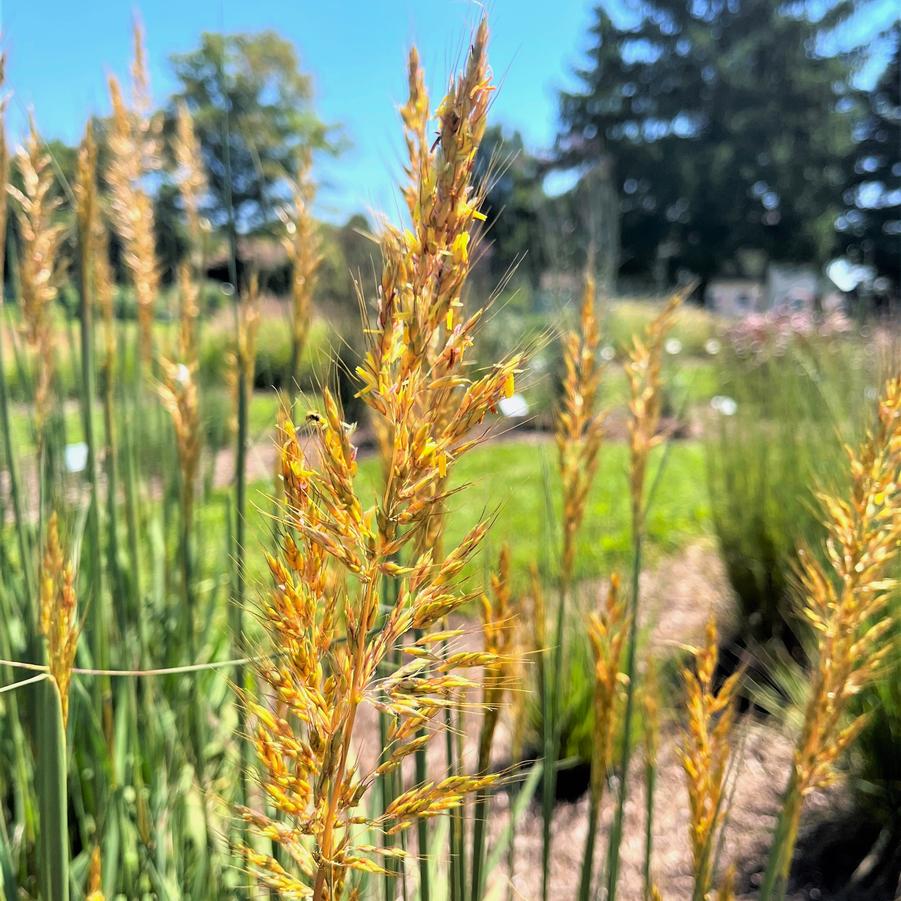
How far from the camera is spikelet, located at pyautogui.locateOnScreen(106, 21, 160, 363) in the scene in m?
1.64

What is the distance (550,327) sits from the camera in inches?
29.2

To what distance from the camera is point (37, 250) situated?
49.0 inches

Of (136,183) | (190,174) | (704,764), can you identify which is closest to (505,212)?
(190,174)

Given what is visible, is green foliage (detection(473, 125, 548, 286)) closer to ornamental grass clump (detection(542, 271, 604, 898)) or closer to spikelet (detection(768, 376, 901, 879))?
ornamental grass clump (detection(542, 271, 604, 898))

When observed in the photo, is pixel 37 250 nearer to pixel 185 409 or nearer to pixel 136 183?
pixel 185 409

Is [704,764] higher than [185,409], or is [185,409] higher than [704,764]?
[185,409]

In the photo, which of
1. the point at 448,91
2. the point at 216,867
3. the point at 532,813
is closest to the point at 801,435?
the point at 532,813

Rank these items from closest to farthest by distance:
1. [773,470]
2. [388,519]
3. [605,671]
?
[388,519]
[605,671]
[773,470]

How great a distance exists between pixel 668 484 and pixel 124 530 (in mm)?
5840

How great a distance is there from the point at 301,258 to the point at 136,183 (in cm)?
79

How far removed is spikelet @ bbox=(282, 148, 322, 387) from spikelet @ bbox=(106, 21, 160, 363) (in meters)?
0.52

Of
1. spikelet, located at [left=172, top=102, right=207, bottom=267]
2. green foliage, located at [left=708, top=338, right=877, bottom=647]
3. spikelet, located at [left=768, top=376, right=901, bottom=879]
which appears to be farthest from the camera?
green foliage, located at [left=708, top=338, right=877, bottom=647]

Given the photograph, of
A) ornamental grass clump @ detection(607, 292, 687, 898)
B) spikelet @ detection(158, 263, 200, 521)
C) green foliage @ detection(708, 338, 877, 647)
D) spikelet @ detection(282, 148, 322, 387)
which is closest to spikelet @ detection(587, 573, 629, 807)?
ornamental grass clump @ detection(607, 292, 687, 898)

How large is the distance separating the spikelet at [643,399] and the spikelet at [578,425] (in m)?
0.06
